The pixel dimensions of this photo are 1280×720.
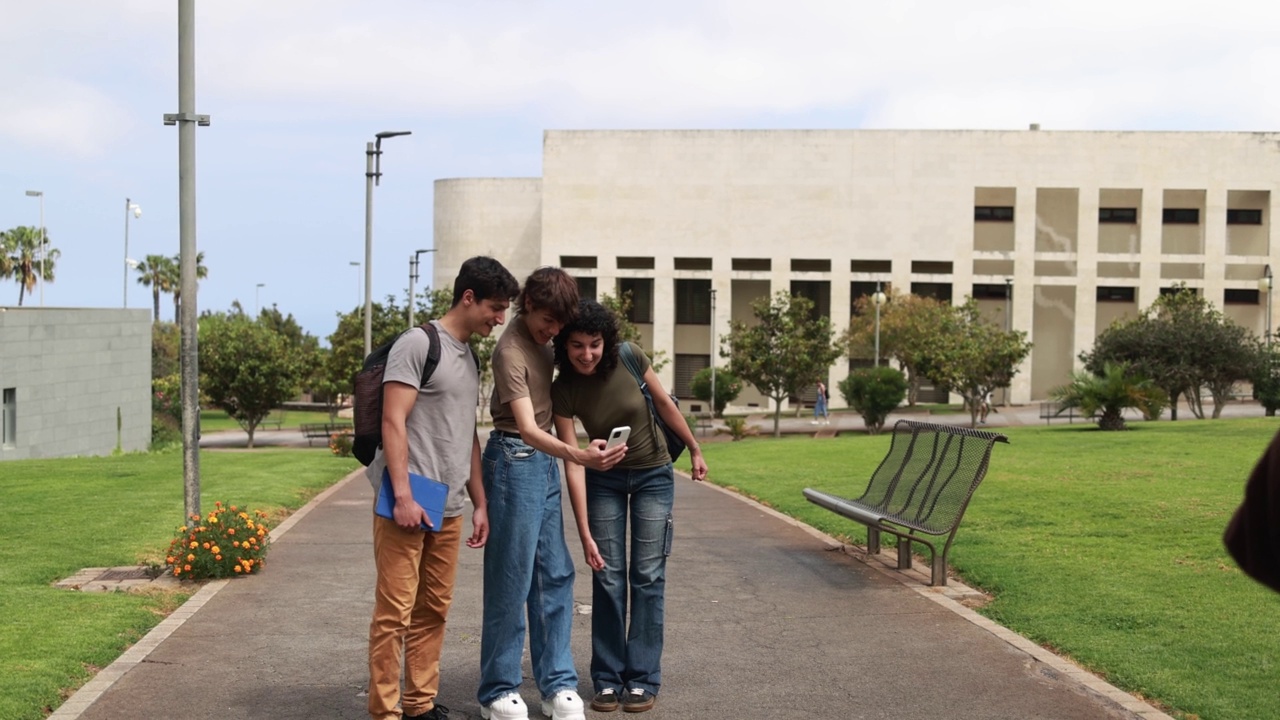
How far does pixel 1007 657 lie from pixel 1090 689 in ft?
2.42

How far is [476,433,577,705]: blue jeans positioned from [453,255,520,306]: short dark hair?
638mm

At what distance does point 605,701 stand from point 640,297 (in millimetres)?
70017

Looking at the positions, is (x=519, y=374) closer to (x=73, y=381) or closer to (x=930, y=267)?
(x=73, y=381)

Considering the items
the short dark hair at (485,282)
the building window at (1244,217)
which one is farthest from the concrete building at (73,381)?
the building window at (1244,217)

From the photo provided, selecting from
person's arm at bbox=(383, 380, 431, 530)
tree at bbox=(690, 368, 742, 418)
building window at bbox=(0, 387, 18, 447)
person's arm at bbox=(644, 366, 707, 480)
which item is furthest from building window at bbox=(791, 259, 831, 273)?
person's arm at bbox=(383, 380, 431, 530)

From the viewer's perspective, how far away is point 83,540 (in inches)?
445

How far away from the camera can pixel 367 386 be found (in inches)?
212

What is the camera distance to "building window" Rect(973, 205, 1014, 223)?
242ft

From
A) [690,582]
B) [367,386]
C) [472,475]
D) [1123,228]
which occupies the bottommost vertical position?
[690,582]

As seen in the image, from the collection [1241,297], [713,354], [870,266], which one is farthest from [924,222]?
[1241,297]

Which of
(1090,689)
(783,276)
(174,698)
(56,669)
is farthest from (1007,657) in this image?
(783,276)

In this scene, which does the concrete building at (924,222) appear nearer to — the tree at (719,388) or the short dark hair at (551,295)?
the tree at (719,388)

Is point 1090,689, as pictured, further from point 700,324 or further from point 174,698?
point 700,324

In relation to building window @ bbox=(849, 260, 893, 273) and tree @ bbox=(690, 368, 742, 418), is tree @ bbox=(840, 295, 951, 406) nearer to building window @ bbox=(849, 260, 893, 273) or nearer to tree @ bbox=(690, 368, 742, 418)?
building window @ bbox=(849, 260, 893, 273)
